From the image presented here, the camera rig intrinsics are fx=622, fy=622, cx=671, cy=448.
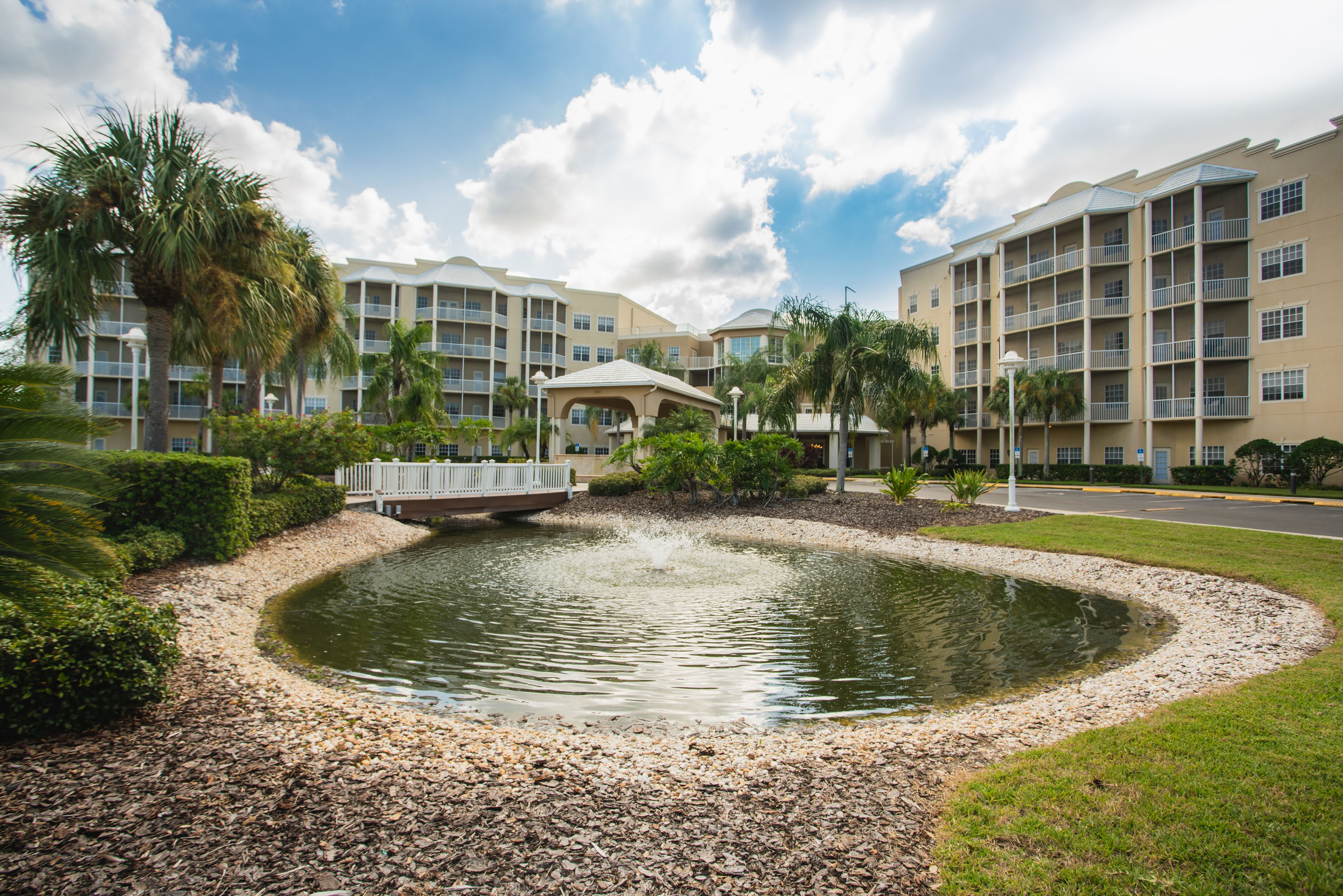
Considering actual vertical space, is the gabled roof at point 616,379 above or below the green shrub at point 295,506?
above

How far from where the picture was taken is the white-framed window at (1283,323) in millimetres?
27203

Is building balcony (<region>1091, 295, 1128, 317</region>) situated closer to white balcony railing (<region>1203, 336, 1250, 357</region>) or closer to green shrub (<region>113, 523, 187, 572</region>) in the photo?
white balcony railing (<region>1203, 336, 1250, 357</region>)

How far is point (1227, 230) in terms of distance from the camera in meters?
29.4

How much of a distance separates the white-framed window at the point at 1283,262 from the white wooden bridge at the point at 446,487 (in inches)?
1311

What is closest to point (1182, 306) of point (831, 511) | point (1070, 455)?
point (1070, 455)

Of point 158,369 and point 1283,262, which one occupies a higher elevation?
point 1283,262

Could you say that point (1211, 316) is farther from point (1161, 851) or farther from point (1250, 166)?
point (1161, 851)

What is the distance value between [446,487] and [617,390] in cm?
883

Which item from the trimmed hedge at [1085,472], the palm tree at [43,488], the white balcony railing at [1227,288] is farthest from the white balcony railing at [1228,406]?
the palm tree at [43,488]

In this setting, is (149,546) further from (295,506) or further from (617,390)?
(617,390)

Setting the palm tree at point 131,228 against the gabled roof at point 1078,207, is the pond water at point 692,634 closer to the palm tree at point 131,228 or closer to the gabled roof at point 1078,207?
the palm tree at point 131,228

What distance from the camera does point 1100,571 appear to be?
1036 centimetres

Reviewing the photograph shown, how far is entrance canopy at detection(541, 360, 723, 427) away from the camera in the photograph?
81.3ft

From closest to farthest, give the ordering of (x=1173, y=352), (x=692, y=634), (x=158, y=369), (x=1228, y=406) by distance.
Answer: (x=692, y=634) < (x=158, y=369) < (x=1228, y=406) < (x=1173, y=352)
